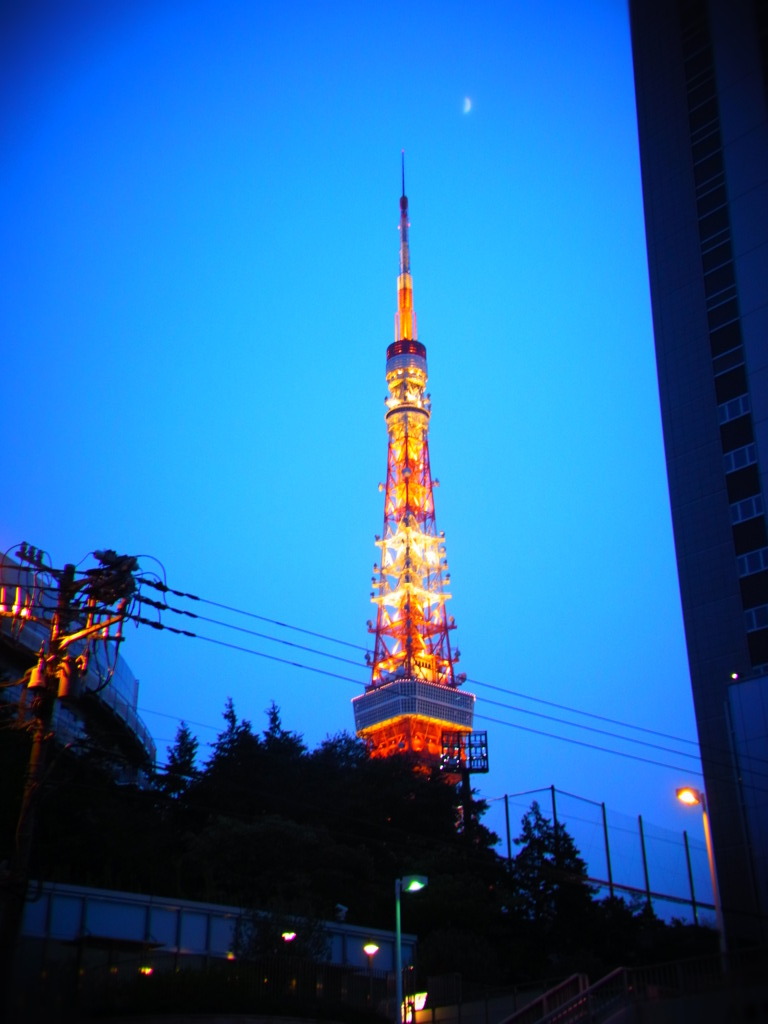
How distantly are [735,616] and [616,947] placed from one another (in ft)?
89.5

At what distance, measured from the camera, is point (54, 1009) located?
1597cm

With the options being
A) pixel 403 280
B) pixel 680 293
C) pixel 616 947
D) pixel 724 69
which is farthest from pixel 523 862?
pixel 403 280

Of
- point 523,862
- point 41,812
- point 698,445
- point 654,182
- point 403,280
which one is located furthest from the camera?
point 403,280

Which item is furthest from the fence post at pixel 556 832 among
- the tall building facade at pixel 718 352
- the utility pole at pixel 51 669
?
the utility pole at pixel 51 669

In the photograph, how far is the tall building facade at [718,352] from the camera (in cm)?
6262

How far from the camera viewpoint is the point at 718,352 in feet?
251

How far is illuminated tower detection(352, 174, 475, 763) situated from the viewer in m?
125

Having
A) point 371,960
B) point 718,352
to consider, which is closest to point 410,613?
point 718,352

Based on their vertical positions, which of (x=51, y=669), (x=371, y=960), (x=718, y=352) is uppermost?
(x=718, y=352)

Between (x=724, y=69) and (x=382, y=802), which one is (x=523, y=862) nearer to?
(x=382, y=802)

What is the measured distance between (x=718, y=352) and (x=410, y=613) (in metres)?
64.5

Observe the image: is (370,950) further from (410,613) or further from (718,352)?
(410,613)

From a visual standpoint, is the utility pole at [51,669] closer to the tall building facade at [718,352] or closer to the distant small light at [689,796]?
the distant small light at [689,796]

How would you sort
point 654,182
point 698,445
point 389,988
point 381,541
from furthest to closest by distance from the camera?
point 381,541
point 654,182
point 698,445
point 389,988
